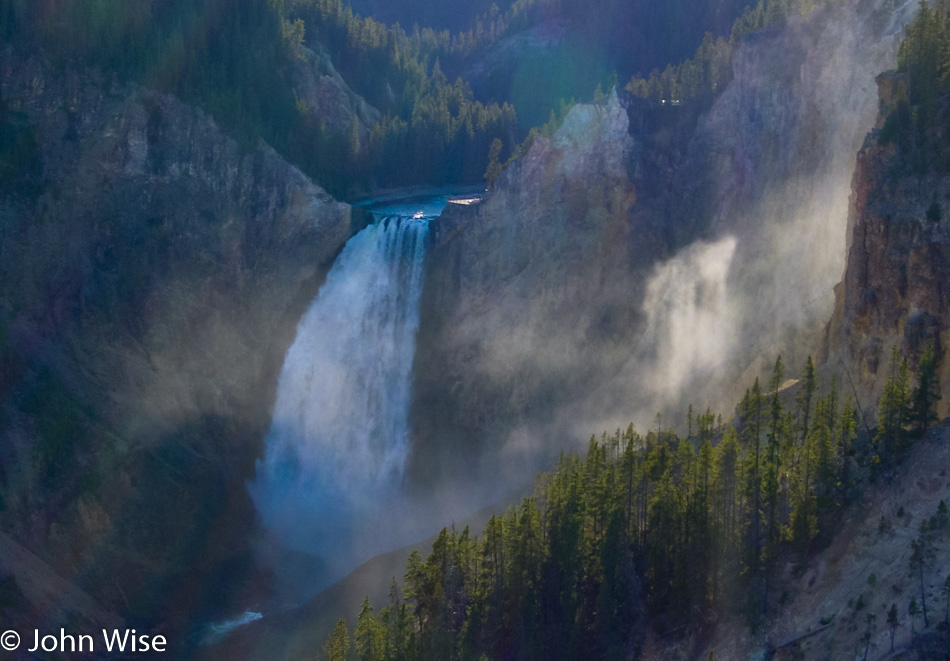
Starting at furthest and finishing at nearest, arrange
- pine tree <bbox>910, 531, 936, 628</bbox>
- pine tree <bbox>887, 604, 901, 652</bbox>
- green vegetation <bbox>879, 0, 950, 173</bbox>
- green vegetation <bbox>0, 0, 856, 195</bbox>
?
1. green vegetation <bbox>0, 0, 856, 195</bbox>
2. green vegetation <bbox>879, 0, 950, 173</bbox>
3. pine tree <bbox>910, 531, 936, 628</bbox>
4. pine tree <bbox>887, 604, 901, 652</bbox>

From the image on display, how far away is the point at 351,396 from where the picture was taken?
178 ft

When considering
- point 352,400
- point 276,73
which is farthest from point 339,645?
point 276,73

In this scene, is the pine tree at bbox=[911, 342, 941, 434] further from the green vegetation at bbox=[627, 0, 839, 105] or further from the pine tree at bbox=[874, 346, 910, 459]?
the green vegetation at bbox=[627, 0, 839, 105]

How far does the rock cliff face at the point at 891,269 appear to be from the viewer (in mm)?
31719

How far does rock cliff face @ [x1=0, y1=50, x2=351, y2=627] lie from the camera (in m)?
46.2

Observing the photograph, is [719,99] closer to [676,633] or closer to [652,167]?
[652,167]

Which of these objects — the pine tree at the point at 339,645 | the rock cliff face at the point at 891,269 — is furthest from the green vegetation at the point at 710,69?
the pine tree at the point at 339,645

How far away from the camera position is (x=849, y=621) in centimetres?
2758

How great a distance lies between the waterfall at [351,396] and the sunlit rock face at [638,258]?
59.3 inches

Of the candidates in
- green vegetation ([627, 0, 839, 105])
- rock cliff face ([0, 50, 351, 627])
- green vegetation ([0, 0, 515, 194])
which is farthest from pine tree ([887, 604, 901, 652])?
green vegetation ([0, 0, 515, 194])

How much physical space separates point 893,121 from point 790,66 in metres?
13.8

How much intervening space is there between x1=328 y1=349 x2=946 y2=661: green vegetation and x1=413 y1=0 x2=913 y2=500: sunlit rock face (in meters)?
10.9

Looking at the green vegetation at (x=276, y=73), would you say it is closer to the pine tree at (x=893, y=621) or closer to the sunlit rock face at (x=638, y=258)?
the sunlit rock face at (x=638, y=258)

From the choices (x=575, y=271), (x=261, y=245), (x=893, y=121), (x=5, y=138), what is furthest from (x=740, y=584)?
(x=5, y=138)
